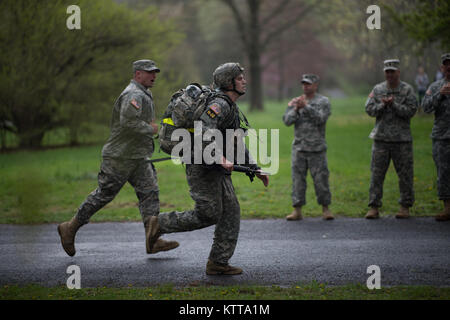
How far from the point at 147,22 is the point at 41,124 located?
533cm

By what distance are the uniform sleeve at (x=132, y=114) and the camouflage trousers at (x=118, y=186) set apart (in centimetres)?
41

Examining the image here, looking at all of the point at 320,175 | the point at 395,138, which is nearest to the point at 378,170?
the point at 395,138

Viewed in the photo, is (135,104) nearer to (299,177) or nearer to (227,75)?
(227,75)

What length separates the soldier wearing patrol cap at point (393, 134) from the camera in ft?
25.9

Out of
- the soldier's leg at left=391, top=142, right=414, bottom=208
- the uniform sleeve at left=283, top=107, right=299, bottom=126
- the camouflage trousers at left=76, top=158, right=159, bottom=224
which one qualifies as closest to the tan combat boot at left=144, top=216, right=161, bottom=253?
the camouflage trousers at left=76, top=158, right=159, bottom=224

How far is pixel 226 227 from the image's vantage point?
5426 mm

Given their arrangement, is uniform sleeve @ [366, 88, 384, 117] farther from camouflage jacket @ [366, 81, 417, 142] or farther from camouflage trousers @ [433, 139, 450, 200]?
camouflage trousers @ [433, 139, 450, 200]

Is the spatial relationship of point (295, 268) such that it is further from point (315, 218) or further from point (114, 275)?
point (315, 218)

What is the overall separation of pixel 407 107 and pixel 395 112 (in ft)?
0.61

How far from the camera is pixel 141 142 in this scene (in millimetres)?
6469

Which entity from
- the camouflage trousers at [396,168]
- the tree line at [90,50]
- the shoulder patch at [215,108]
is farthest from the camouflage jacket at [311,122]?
the tree line at [90,50]

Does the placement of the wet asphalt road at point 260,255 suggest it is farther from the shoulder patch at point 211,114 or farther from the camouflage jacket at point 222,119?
the shoulder patch at point 211,114
